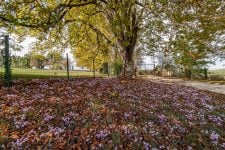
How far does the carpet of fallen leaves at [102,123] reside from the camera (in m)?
5.86

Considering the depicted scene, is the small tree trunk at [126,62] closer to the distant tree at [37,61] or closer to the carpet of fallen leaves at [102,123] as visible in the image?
the distant tree at [37,61]

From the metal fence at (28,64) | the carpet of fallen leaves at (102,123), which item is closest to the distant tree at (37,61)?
the metal fence at (28,64)

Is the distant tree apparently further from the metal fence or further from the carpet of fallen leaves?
the carpet of fallen leaves

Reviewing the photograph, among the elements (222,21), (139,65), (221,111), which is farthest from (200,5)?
(139,65)

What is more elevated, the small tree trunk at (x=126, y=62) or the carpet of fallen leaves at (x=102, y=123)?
the small tree trunk at (x=126, y=62)

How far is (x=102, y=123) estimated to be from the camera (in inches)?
273

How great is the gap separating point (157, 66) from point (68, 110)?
40734 mm

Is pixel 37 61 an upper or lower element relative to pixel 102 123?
upper

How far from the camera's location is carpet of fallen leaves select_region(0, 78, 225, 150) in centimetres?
586

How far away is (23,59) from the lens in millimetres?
17844

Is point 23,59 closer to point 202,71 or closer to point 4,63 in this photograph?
point 4,63

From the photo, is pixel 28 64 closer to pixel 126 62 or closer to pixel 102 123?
pixel 126 62

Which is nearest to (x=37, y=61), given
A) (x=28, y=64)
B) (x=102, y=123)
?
(x=28, y=64)

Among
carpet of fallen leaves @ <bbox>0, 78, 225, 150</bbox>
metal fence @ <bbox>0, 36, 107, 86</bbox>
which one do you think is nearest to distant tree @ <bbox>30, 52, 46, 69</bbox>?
metal fence @ <bbox>0, 36, 107, 86</bbox>
